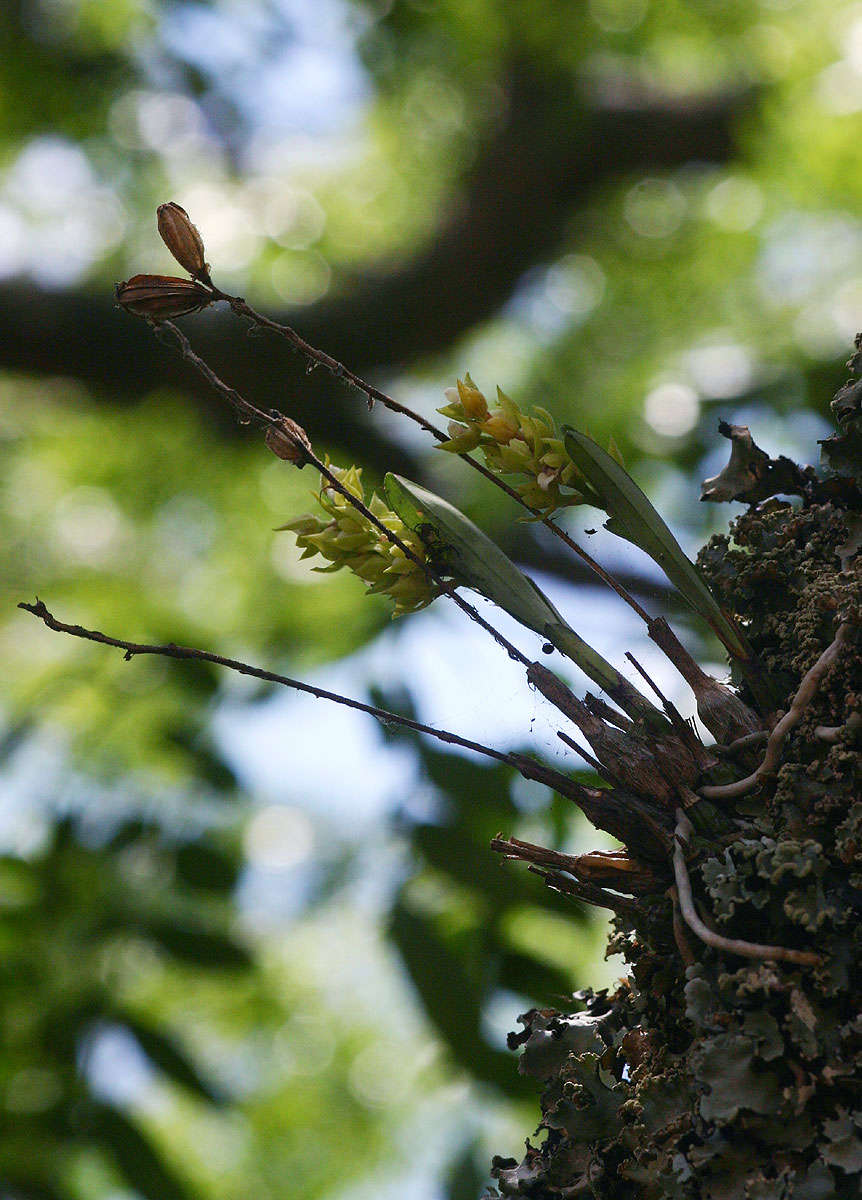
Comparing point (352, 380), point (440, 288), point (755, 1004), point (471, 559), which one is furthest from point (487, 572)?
point (440, 288)

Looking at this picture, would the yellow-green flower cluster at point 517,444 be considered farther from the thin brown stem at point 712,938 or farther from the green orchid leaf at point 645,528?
the thin brown stem at point 712,938

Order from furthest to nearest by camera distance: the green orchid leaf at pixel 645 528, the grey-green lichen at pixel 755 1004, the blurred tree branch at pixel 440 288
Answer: the blurred tree branch at pixel 440 288
the green orchid leaf at pixel 645 528
the grey-green lichen at pixel 755 1004

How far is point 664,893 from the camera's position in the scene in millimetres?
447

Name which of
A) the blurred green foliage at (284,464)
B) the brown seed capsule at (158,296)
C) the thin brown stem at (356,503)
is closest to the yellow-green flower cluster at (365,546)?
the thin brown stem at (356,503)

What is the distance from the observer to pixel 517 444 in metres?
0.50

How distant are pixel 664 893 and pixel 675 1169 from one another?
0.10 m

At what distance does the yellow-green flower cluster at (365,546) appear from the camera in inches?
19.8

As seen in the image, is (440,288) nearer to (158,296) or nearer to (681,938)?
(158,296)

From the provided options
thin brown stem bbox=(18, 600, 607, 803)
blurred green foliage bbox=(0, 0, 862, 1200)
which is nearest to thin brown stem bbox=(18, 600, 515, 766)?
thin brown stem bbox=(18, 600, 607, 803)

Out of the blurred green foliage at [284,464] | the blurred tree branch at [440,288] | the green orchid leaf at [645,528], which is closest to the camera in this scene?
the green orchid leaf at [645,528]

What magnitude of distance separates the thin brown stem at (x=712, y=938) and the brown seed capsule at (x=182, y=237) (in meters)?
0.36

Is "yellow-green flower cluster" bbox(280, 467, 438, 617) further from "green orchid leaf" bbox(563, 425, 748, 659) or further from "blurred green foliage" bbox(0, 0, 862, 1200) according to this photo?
"blurred green foliage" bbox(0, 0, 862, 1200)

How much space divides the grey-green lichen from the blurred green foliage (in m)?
0.62

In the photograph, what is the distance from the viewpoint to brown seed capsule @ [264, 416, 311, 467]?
51 cm
